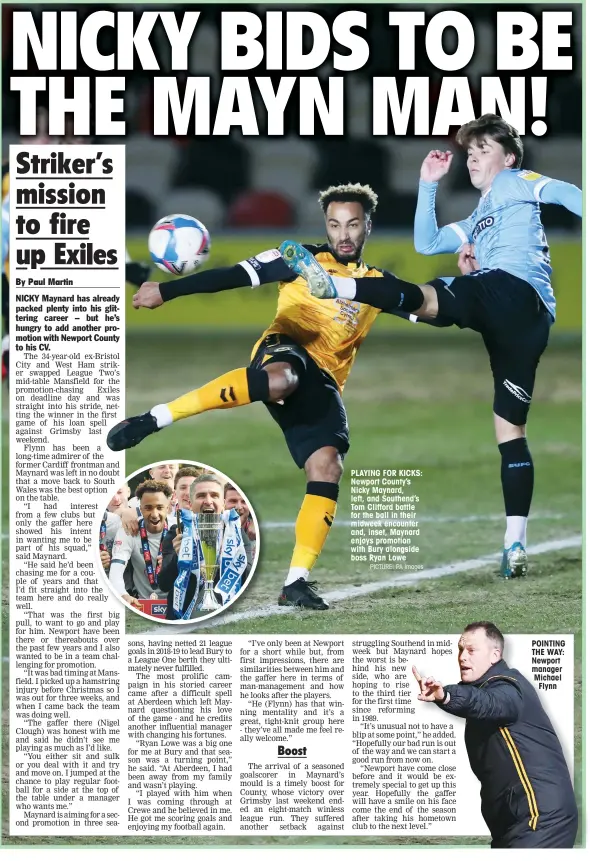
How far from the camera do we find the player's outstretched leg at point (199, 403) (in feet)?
20.6

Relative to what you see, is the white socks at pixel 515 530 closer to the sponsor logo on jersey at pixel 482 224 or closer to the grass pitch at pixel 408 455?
the grass pitch at pixel 408 455

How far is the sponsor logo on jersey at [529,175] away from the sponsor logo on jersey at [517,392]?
88 cm

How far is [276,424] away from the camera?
261 inches

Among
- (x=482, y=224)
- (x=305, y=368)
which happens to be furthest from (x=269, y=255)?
(x=482, y=224)

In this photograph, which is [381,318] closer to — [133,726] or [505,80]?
[505,80]

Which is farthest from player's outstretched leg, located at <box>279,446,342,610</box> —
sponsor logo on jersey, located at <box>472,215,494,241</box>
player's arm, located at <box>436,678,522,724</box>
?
sponsor logo on jersey, located at <box>472,215,494,241</box>

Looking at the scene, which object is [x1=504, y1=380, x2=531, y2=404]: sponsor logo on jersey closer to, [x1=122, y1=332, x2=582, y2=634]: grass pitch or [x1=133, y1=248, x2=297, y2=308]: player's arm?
[x1=122, y1=332, x2=582, y2=634]: grass pitch

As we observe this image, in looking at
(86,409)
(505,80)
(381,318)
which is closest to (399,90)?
(505,80)

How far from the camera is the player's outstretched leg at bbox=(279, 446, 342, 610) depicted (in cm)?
637

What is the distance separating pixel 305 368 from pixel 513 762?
186cm

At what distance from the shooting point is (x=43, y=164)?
20.9 feet

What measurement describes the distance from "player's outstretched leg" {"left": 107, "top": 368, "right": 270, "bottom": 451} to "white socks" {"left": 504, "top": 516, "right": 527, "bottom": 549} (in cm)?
125

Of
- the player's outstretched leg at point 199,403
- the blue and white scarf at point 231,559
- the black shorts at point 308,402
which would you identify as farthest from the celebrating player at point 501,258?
the blue and white scarf at point 231,559

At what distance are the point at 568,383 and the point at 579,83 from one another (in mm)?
1441
